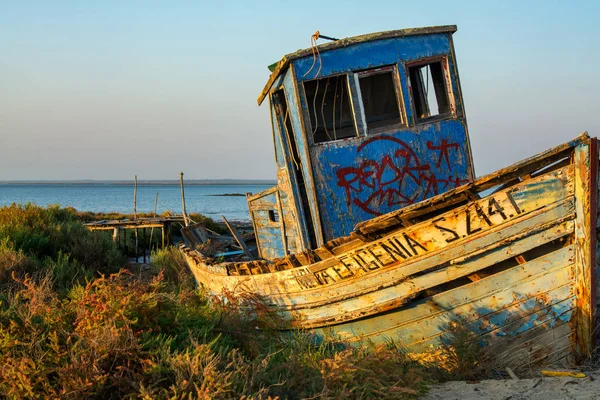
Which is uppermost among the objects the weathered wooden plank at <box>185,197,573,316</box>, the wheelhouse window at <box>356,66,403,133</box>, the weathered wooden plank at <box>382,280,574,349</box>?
the wheelhouse window at <box>356,66,403,133</box>

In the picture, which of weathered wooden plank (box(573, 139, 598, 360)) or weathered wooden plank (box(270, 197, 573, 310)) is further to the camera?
weathered wooden plank (box(270, 197, 573, 310))

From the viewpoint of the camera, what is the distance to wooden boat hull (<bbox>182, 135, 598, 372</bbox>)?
4430mm

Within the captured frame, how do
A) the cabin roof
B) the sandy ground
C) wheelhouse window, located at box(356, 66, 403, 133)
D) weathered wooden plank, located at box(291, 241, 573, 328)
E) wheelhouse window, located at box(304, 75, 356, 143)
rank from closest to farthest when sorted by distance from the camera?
the sandy ground → weathered wooden plank, located at box(291, 241, 573, 328) → the cabin roof → wheelhouse window, located at box(304, 75, 356, 143) → wheelhouse window, located at box(356, 66, 403, 133)

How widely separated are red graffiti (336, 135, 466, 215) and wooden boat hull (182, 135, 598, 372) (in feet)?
3.90

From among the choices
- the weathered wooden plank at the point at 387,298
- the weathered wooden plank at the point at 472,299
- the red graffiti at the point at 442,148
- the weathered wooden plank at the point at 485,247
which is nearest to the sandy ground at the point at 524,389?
the weathered wooden plank at the point at 472,299

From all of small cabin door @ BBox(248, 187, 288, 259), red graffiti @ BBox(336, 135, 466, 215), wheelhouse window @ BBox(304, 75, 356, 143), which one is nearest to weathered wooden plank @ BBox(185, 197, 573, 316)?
red graffiti @ BBox(336, 135, 466, 215)

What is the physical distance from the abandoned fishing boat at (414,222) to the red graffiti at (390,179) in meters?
0.01

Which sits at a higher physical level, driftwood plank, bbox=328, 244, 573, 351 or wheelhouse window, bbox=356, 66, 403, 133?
wheelhouse window, bbox=356, 66, 403, 133

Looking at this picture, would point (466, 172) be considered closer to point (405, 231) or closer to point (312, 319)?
point (405, 231)

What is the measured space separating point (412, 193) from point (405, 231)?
167 centimetres

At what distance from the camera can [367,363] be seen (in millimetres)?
4441

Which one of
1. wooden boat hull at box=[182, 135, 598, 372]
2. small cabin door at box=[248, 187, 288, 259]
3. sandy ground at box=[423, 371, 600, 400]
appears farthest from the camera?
small cabin door at box=[248, 187, 288, 259]

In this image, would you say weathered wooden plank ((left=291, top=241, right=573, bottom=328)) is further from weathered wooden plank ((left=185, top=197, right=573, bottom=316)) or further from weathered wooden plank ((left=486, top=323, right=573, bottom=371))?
weathered wooden plank ((left=486, top=323, right=573, bottom=371))

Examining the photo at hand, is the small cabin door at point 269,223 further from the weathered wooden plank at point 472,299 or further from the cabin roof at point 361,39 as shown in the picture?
the weathered wooden plank at point 472,299
